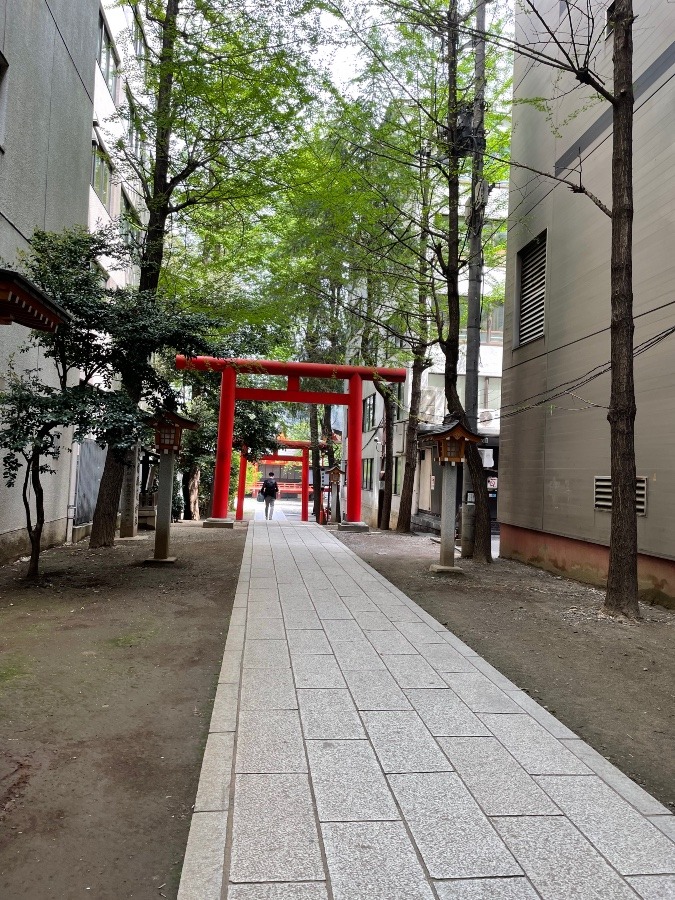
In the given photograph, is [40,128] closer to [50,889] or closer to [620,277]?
[620,277]

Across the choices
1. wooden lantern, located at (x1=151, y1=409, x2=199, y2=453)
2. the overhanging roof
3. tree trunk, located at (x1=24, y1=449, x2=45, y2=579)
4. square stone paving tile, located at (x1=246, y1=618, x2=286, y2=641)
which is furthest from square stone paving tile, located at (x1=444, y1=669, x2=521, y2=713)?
wooden lantern, located at (x1=151, y1=409, x2=199, y2=453)

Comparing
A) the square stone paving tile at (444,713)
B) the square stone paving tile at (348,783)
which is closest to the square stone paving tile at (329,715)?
the square stone paving tile at (348,783)

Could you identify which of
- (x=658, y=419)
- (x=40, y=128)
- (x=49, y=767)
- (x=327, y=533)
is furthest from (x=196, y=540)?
(x=49, y=767)

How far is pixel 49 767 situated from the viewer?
352cm

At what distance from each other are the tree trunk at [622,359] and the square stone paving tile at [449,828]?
16.7 feet

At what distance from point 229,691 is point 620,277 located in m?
6.52

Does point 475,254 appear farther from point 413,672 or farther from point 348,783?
point 348,783

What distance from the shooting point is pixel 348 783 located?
10.6 ft

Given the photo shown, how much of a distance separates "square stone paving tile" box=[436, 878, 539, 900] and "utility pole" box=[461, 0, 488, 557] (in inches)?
391

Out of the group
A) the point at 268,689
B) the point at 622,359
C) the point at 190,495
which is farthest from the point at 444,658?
the point at 190,495

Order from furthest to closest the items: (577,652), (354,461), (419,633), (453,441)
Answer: (354,461) < (453,441) < (419,633) < (577,652)

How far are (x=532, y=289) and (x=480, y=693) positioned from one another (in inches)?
409

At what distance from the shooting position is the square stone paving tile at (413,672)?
4.85 m

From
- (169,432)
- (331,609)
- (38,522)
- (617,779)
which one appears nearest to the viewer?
(617,779)
